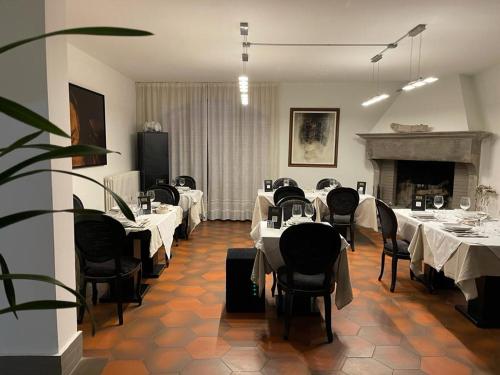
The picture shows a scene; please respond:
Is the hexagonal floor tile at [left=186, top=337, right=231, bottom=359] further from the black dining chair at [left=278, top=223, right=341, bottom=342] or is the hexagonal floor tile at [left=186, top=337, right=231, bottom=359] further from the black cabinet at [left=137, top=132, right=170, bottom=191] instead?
the black cabinet at [left=137, top=132, right=170, bottom=191]

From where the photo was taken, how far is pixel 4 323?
93.7 inches

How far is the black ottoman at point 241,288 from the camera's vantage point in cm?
351

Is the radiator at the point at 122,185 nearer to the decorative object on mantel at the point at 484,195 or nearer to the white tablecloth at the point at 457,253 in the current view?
the white tablecloth at the point at 457,253

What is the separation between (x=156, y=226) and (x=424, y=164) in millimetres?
5933

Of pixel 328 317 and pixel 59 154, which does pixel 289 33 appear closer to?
pixel 328 317

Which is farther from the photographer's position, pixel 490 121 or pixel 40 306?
pixel 490 121

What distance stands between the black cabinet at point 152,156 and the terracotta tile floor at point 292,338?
3578 mm

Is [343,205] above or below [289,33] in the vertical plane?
below

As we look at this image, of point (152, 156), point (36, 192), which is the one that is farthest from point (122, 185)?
point (36, 192)

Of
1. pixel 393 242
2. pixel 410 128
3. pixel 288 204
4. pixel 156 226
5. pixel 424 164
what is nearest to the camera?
pixel 156 226

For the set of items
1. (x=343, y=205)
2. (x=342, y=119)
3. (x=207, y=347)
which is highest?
(x=342, y=119)

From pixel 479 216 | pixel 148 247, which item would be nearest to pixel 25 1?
pixel 148 247

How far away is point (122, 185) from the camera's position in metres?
6.50

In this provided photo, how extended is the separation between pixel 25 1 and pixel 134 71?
4748mm
